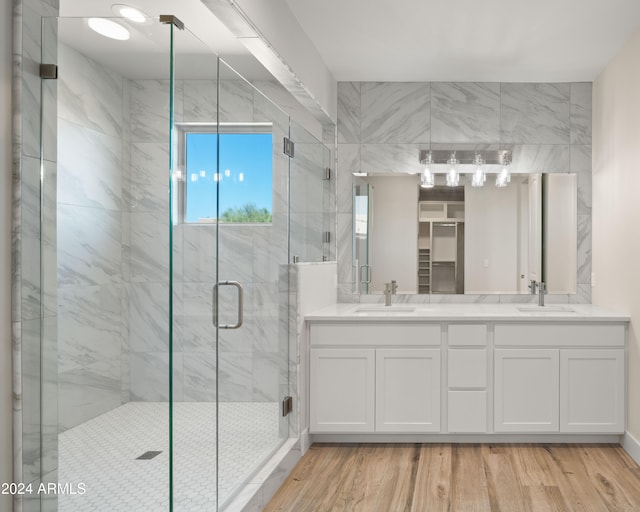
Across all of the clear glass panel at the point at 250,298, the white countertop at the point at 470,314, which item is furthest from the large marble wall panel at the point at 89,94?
the white countertop at the point at 470,314

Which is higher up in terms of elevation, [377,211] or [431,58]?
[431,58]

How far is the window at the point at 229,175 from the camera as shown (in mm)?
2178

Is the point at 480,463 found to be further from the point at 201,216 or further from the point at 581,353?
the point at 201,216

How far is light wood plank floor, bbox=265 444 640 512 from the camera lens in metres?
3.00

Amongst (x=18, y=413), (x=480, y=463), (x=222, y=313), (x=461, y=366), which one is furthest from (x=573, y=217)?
(x=18, y=413)

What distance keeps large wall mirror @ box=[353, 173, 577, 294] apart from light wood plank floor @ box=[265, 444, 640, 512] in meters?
1.27

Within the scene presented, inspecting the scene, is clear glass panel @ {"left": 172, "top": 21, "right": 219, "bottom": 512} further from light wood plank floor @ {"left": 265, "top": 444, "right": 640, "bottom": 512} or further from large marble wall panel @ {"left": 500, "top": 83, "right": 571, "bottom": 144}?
large marble wall panel @ {"left": 500, "top": 83, "right": 571, "bottom": 144}

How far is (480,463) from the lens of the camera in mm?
3611

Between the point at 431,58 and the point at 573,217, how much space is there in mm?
1605

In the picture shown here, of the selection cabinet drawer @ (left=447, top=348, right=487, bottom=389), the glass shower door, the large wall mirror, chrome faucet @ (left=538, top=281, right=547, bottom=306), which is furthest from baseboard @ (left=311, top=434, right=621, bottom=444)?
the large wall mirror

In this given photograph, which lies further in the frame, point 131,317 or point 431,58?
point 431,58

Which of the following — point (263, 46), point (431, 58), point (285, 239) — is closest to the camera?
point (263, 46)

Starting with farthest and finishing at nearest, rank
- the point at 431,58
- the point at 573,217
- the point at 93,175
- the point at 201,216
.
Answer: the point at 573,217 → the point at 431,58 → the point at 201,216 → the point at 93,175

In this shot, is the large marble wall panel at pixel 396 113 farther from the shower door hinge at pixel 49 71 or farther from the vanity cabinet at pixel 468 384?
the shower door hinge at pixel 49 71
